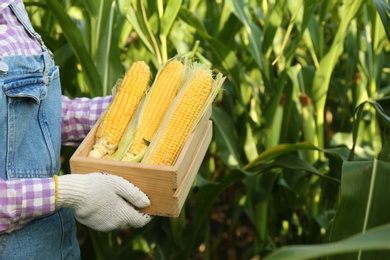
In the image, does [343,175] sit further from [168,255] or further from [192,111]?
[168,255]

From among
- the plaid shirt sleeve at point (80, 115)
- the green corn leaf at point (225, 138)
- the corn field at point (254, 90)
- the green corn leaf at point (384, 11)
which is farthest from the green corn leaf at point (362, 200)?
the green corn leaf at point (225, 138)

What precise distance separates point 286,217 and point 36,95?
1024 mm

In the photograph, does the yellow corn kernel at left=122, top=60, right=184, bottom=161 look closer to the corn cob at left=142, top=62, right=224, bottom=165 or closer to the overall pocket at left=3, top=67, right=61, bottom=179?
the corn cob at left=142, top=62, right=224, bottom=165

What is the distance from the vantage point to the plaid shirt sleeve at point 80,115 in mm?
1132

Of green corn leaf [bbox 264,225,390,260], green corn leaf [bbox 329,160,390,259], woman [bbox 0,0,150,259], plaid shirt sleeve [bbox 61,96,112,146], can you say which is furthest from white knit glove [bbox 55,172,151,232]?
green corn leaf [bbox 264,225,390,260]

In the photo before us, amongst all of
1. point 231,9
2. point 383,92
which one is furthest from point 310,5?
point 383,92

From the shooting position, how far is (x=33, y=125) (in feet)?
3.23

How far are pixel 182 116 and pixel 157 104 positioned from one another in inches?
2.2

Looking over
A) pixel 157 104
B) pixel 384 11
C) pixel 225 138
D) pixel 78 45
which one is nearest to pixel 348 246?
pixel 157 104

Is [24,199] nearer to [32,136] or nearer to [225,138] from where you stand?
[32,136]

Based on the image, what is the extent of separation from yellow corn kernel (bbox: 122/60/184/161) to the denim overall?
0.13 m

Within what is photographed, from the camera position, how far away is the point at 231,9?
151cm

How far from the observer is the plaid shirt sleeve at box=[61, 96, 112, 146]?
44.6 inches

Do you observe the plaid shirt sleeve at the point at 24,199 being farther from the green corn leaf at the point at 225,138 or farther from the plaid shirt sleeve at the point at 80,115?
the green corn leaf at the point at 225,138
